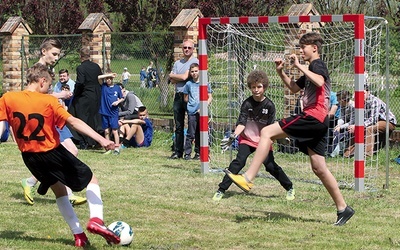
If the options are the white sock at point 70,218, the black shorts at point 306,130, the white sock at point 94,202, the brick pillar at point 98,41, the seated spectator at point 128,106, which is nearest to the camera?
the white sock at point 94,202

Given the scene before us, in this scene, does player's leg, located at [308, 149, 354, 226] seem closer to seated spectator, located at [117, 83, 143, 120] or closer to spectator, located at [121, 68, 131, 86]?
seated spectator, located at [117, 83, 143, 120]

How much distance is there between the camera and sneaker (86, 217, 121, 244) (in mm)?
7457

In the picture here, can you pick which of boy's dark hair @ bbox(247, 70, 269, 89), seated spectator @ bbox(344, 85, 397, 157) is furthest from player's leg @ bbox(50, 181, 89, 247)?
seated spectator @ bbox(344, 85, 397, 157)

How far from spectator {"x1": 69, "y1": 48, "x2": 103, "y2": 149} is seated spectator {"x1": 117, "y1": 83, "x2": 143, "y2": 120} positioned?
0.46 m

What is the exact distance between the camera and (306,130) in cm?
899

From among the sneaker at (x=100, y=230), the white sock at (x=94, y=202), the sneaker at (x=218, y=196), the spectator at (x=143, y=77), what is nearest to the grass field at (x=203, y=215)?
the sneaker at (x=218, y=196)

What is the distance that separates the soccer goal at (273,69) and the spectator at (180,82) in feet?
1.59

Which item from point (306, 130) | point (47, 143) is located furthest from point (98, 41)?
point (47, 143)

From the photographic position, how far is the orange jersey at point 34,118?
25.9 feet

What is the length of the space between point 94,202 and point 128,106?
9.95 m

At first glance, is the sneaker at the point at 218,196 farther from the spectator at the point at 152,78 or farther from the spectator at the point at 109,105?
the spectator at the point at 152,78

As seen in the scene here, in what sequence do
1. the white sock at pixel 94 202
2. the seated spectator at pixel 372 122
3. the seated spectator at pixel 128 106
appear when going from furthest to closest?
the seated spectator at pixel 128 106, the seated spectator at pixel 372 122, the white sock at pixel 94 202

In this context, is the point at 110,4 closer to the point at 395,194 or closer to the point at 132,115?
the point at 132,115

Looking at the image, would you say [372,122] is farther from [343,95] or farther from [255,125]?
[255,125]
